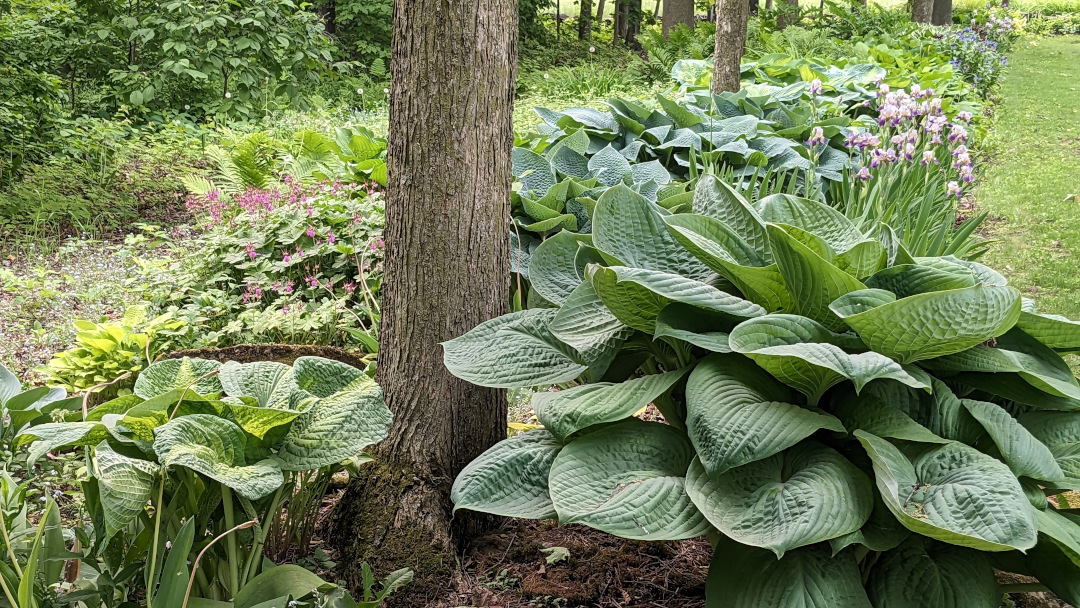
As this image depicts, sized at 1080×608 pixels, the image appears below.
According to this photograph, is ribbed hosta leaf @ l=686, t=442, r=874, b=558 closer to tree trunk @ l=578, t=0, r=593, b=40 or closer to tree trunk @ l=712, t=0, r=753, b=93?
tree trunk @ l=712, t=0, r=753, b=93

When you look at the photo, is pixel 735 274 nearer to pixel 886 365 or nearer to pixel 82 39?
pixel 886 365

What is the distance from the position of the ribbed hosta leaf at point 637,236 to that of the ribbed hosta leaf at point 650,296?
0.22 m

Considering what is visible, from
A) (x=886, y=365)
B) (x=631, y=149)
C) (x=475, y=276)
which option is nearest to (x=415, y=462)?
(x=475, y=276)

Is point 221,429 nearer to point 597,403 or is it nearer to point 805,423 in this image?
point 597,403

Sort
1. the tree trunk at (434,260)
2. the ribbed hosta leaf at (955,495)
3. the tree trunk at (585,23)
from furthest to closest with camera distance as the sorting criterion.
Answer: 1. the tree trunk at (585,23)
2. the tree trunk at (434,260)
3. the ribbed hosta leaf at (955,495)

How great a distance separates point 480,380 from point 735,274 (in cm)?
62

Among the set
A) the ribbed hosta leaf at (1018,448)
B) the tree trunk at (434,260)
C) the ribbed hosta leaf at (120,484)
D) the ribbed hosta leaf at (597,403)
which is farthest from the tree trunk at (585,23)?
the ribbed hosta leaf at (120,484)

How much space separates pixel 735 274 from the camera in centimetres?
168

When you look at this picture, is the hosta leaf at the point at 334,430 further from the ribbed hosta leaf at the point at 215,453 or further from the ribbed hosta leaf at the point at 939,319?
the ribbed hosta leaf at the point at 939,319

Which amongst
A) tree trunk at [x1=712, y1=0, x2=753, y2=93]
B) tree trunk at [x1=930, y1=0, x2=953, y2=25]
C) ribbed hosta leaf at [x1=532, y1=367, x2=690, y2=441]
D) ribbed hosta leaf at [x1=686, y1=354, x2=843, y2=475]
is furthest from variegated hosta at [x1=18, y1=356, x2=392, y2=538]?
tree trunk at [x1=930, y1=0, x2=953, y2=25]

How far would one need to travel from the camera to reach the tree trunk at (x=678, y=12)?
15883mm

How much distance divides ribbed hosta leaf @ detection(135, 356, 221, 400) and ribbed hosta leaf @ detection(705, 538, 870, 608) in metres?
1.13

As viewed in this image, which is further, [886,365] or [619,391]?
[619,391]

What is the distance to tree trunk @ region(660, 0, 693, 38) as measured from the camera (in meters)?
15.9
